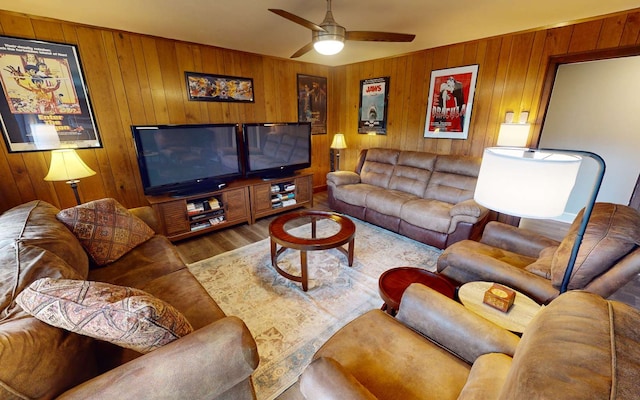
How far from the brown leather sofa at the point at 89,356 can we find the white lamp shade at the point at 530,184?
45.9 inches

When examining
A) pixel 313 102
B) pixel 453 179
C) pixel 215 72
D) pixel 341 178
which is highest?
pixel 215 72

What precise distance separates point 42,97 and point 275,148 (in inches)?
93.3

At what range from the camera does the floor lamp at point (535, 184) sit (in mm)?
932

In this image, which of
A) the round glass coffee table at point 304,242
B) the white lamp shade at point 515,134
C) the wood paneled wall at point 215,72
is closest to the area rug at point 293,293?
the round glass coffee table at point 304,242

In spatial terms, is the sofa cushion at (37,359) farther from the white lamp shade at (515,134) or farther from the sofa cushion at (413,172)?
the white lamp shade at (515,134)

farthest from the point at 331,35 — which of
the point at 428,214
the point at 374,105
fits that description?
the point at 374,105

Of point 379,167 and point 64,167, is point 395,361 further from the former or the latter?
point 379,167

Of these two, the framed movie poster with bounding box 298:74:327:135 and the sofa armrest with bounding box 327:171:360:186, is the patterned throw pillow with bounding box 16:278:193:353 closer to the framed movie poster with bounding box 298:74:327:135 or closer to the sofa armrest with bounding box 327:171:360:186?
the sofa armrest with bounding box 327:171:360:186

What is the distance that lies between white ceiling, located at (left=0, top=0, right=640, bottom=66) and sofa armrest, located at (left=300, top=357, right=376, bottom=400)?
253cm

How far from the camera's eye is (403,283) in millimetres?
1663

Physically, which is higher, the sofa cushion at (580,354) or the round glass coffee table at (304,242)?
the sofa cushion at (580,354)

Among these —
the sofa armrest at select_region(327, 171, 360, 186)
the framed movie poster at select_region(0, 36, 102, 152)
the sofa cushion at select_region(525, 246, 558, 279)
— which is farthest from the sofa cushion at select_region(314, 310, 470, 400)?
the framed movie poster at select_region(0, 36, 102, 152)

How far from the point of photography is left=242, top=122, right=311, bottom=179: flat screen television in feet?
11.6

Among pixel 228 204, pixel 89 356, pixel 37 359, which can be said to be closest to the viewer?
pixel 37 359
